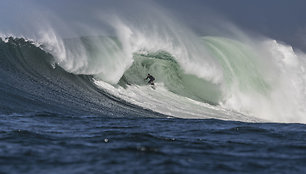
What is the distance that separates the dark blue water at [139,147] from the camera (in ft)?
19.8

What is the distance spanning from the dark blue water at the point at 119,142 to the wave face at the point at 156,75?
180mm

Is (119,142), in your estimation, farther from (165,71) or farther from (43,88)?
(165,71)

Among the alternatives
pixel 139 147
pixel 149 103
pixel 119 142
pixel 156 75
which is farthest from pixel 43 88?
pixel 156 75

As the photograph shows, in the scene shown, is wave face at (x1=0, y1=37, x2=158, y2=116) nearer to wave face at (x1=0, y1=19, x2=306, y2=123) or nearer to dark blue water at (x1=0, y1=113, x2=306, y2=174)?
wave face at (x1=0, y1=19, x2=306, y2=123)

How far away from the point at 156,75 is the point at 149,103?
6.28 meters

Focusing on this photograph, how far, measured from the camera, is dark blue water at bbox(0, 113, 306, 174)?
19.8ft

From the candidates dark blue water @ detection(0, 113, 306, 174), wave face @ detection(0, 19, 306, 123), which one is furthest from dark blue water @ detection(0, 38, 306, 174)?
wave face @ detection(0, 19, 306, 123)

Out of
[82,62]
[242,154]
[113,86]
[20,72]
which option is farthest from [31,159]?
[82,62]

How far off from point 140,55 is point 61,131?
649 inches

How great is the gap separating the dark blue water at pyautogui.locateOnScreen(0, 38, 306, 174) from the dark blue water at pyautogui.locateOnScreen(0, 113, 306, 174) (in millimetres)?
12

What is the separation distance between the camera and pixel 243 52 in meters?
29.2

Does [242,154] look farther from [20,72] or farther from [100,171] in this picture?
[20,72]

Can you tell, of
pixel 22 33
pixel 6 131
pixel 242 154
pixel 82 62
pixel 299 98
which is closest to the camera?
pixel 242 154

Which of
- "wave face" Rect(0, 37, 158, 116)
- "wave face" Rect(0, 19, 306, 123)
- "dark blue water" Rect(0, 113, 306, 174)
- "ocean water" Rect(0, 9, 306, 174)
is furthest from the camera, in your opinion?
"wave face" Rect(0, 19, 306, 123)
